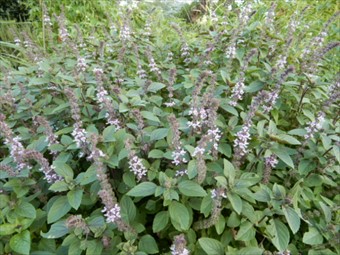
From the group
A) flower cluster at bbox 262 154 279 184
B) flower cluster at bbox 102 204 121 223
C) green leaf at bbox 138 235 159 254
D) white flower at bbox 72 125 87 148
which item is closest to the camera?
flower cluster at bbox 102 204 121 223

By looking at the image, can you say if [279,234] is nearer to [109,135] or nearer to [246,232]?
[246,232]

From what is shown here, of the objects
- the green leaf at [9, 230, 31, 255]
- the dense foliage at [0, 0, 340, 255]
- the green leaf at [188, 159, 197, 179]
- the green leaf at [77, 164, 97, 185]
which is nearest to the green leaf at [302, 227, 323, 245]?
the dense foliage at [0, 0, 340, 255]

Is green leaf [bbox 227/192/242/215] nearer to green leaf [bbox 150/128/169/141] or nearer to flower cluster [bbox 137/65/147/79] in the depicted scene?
green leaf [bbox 150/128/169/141]

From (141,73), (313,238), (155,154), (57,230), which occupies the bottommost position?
(313,238)

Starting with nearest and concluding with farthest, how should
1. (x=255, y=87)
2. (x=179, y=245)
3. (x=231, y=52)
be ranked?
(x=179, y=245) → (x=255, y=87) → (x=231, y=52)

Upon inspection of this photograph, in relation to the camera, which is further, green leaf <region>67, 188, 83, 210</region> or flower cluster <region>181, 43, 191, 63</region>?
flower cluster <region>181, 43, 191, 63</region>

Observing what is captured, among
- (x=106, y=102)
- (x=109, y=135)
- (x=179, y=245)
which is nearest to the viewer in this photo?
(x=179, y=245)

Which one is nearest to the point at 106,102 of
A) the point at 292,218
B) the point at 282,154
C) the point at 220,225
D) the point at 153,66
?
the point at 153,66

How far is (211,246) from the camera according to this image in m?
1.45

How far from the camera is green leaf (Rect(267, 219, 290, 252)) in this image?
143 centimetres

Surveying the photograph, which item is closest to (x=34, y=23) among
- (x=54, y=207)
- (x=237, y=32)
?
(x=237, y=32)

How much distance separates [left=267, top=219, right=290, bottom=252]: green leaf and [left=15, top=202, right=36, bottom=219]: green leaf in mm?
1145

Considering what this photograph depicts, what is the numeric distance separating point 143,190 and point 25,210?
593 mm

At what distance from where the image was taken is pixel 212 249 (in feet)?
4.73
